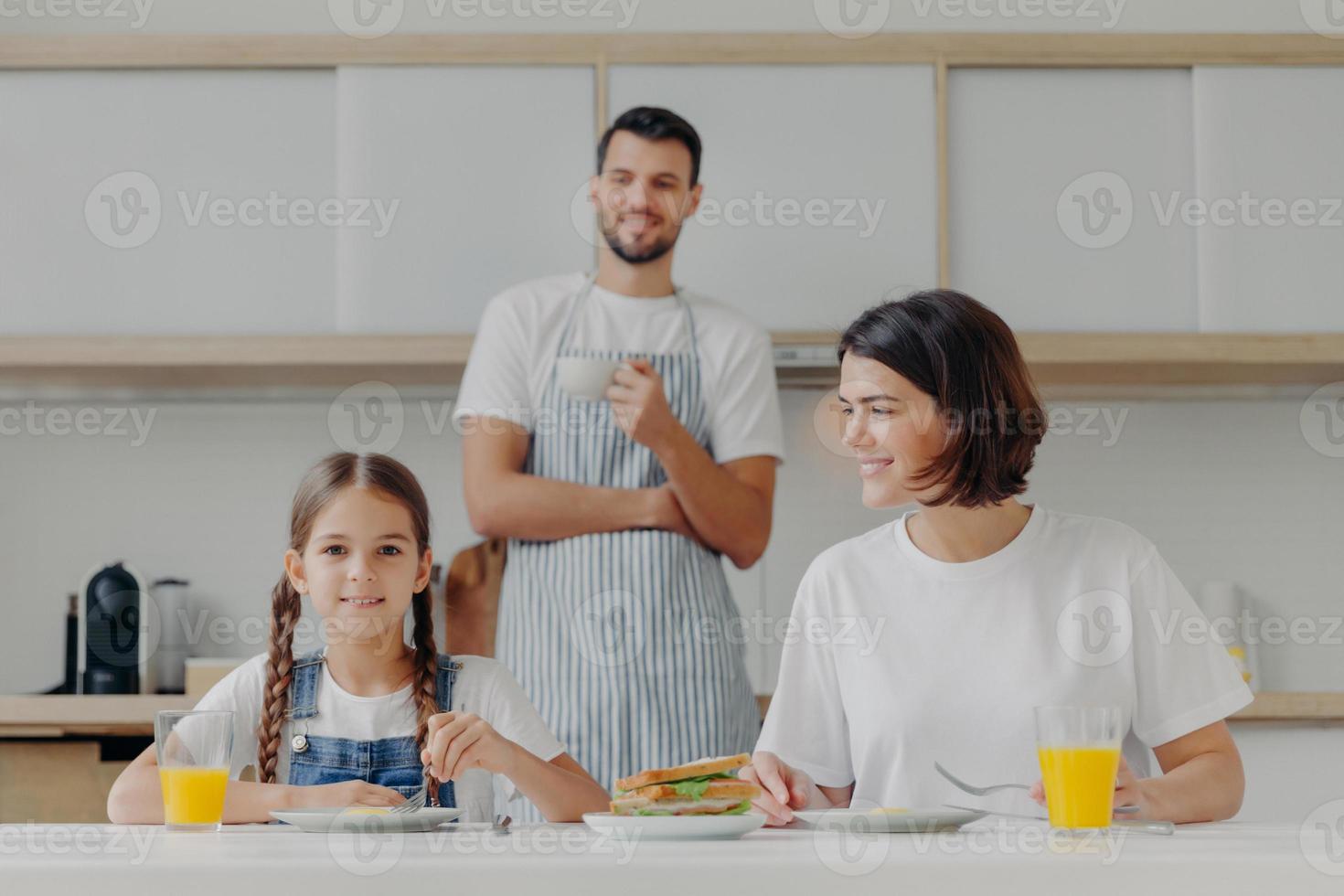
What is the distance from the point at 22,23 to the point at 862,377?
2376 mm

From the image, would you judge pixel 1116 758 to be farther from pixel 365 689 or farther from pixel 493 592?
pixel 493 592

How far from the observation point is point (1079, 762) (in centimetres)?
89

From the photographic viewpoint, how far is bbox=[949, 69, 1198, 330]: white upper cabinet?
2709 millimetres

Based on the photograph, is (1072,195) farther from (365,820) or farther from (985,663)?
(365,820)

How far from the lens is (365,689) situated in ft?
4.92

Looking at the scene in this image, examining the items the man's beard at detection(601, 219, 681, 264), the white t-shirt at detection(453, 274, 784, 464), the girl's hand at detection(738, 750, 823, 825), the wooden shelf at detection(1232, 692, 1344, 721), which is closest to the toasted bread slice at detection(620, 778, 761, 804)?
the girl's hand at detection(738, 750, 823, 825)

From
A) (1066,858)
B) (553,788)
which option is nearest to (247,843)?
(1066,858)

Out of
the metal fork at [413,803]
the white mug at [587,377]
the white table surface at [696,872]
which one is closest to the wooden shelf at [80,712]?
the white mug at [587,377]

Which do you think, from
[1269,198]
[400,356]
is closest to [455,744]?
[400,356]

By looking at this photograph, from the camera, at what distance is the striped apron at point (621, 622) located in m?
1.97

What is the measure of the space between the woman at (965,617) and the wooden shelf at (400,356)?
123cm

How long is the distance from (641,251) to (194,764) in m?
1.31

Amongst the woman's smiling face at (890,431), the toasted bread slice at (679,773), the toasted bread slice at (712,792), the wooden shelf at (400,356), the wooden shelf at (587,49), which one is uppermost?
the wooden shelf at (587,49)

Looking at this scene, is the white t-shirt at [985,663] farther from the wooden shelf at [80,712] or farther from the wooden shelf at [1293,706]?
the wooden shelf at [80,712]
